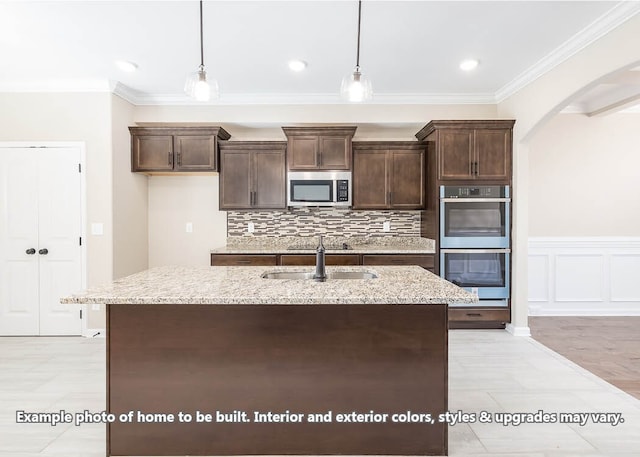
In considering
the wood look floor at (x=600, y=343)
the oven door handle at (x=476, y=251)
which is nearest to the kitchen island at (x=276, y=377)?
the wood look floor at (x=600, y=343)

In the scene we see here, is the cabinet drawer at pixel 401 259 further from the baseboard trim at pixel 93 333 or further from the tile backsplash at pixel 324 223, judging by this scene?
the baseboard trim at pixel 93 333

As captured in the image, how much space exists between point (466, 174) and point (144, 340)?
359 centimetres

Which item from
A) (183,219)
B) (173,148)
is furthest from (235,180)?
(183,219)

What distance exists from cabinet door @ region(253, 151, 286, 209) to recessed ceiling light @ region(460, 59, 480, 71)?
83.6 inches

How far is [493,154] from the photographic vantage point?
429cm

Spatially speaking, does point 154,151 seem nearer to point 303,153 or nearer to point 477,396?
point 303,153

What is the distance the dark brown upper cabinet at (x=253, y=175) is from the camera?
4.59 metres

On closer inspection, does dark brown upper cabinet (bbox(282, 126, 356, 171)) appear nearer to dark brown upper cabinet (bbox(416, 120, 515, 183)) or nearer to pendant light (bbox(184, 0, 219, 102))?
dark brown upper cabinet (bbox(416, 120, 515, 183))

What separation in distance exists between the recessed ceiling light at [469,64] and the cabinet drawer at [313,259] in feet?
7.19

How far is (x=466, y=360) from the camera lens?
346 cm

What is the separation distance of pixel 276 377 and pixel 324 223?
3071 millimetres

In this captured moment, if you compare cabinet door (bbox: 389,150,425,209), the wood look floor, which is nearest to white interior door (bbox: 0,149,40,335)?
cabinet door (bbox: 389,150,425,209)

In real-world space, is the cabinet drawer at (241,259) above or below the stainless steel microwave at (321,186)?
below

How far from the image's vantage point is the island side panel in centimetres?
201
